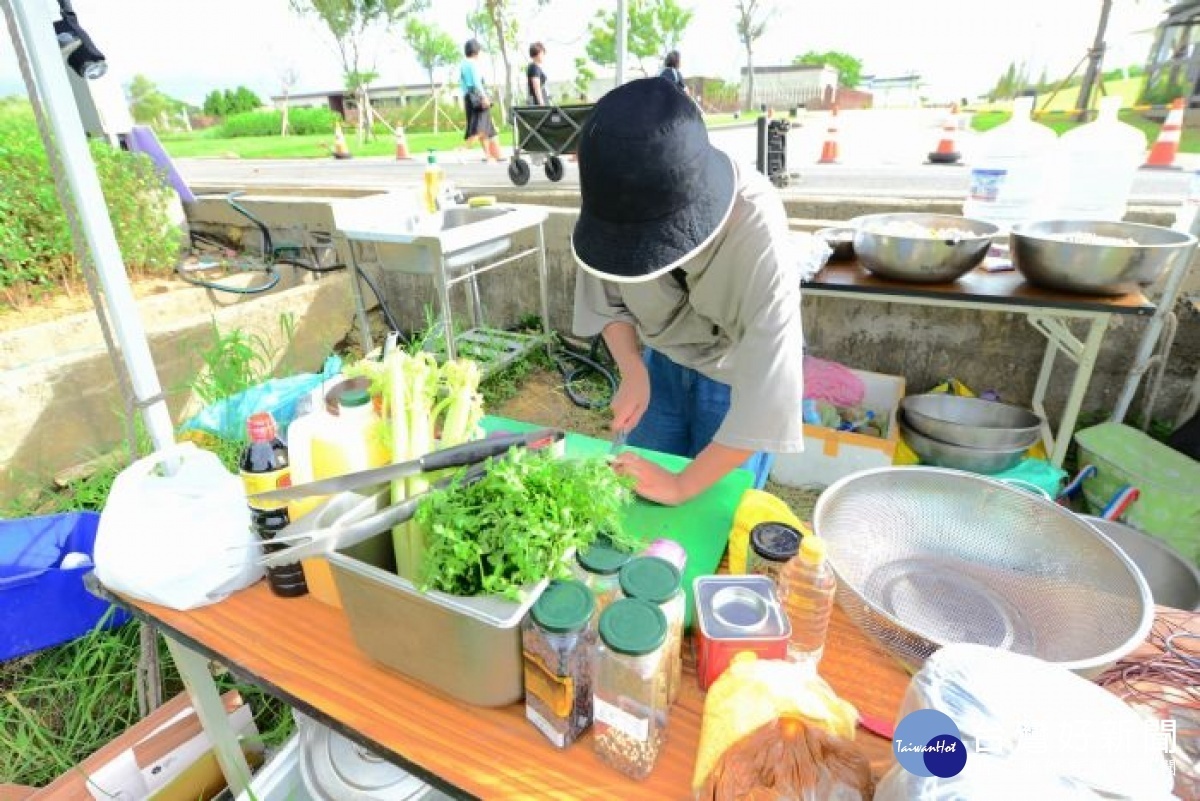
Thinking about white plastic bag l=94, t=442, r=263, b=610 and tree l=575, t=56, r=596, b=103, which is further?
tree l=575, t=56, r=596, b=103

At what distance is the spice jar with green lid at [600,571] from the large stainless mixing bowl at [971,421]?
100 inches

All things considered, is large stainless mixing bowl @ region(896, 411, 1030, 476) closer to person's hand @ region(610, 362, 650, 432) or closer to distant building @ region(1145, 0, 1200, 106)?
person's hand @ region(610, 362, 650, 432)

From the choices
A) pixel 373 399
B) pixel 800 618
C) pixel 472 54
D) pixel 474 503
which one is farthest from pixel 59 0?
pixel 472 54

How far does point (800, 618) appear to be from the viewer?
3.00 feet

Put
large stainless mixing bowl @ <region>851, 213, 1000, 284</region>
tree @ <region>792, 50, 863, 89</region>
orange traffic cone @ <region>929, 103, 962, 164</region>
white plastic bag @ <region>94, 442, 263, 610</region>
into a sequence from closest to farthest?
white plastic bag @ <region>94, 442, 263, 610</region> < large stainless mixing bowl @ <region>851, 213, 1000, 284</region> < orange traffic cone @ <region>929, 103, 962, 164</region> < tree @ <region>792, 50, 863, 89</region>

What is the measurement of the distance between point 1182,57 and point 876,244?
18.2m

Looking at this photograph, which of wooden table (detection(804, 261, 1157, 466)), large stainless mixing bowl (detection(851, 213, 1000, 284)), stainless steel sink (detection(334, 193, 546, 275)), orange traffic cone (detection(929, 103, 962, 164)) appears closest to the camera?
wooden table (detection(804, 261, 1157, 466))

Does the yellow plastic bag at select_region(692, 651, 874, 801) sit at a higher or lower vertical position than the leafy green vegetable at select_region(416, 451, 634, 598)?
lower

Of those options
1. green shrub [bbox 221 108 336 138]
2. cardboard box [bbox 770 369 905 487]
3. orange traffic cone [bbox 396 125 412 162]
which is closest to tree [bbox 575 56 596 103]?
green shrub [bbox 221 108 336 138]

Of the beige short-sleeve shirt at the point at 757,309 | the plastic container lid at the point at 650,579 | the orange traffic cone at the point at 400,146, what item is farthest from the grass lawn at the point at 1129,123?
the orange traffic cone at the point at 400,146

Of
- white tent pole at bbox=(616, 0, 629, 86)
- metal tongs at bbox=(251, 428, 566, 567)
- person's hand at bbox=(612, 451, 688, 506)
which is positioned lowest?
person's hand at bbox=(612, 451, 688, 506)

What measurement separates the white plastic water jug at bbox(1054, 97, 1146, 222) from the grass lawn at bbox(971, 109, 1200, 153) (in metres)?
6.00

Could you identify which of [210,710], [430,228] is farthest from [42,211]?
[210,710]

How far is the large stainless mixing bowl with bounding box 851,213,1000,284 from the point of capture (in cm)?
246
